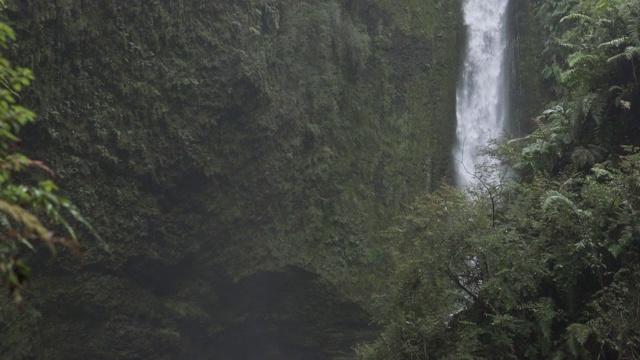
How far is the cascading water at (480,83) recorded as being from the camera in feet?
52.4

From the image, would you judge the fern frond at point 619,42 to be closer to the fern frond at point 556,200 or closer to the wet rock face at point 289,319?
the fern frond at point 556,200

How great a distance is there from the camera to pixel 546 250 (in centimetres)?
845

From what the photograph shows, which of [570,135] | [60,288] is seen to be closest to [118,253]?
[60,288]

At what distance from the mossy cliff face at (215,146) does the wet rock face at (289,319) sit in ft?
0.24

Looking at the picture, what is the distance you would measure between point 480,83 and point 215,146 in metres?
6.83

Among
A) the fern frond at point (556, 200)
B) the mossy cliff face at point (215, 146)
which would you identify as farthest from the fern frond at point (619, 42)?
the mossy cliff face at point (215, 146)

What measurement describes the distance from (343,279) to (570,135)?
19.4ft

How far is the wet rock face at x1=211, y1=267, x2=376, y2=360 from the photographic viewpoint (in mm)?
14047

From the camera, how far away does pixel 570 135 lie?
9.98 meters

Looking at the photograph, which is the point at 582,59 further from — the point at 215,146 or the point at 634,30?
the point at 215,146

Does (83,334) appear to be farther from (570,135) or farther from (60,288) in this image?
(570,135)

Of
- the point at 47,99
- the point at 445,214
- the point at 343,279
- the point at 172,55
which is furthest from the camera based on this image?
the point at 343,279

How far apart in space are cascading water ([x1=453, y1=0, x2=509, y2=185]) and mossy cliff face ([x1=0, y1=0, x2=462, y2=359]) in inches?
13.3

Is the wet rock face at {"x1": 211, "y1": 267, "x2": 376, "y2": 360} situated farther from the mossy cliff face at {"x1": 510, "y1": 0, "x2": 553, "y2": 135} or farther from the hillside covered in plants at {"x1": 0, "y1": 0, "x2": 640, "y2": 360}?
the mossy cliff face at {"x1": 510, "y1": 0, "x2": 553, "y2": 135}
